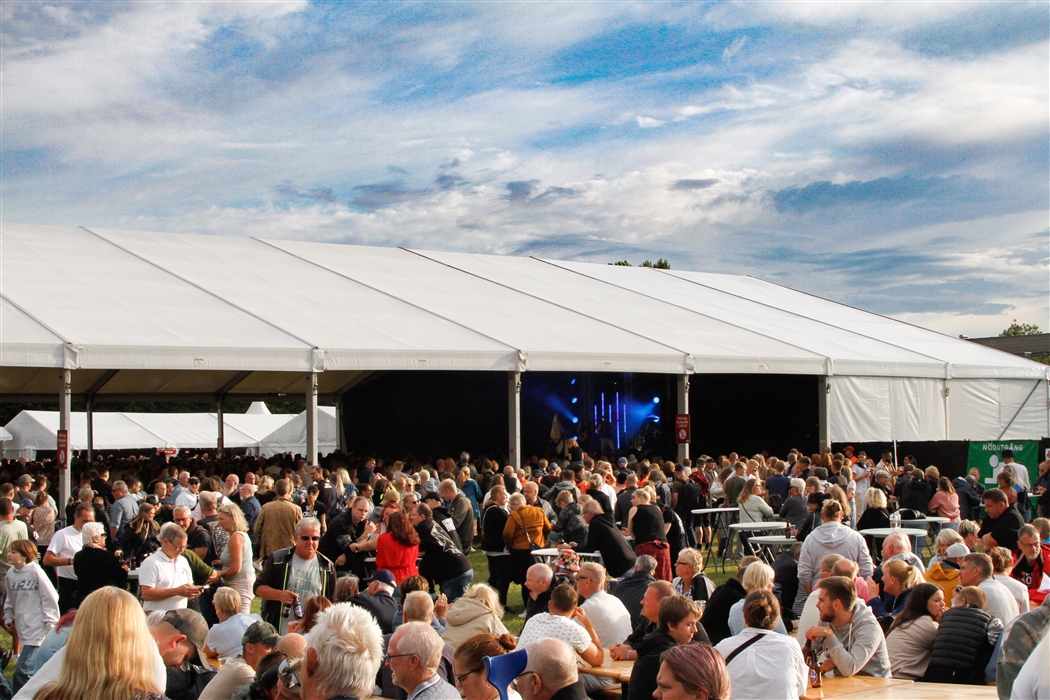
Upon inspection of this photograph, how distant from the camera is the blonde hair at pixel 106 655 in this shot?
3035mm

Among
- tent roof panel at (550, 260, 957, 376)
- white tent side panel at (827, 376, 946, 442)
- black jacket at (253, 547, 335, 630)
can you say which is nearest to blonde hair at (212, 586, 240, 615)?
black jacket at (253, 547, 335, 630)

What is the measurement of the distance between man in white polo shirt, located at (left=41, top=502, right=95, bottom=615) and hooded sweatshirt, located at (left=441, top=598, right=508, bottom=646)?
3.94 meters

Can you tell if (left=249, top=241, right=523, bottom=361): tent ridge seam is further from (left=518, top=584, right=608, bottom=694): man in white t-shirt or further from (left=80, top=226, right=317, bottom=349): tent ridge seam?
(left=518, top=584, right=608, bottom=694): man in white t-shirt

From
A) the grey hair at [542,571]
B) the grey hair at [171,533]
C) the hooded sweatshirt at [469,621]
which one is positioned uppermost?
the grey hair at [171,533]

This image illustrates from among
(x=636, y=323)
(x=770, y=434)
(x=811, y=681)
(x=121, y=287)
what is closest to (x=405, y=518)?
(x=811, y=681)

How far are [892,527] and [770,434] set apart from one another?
12.1 meters

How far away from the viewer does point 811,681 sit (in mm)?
5527

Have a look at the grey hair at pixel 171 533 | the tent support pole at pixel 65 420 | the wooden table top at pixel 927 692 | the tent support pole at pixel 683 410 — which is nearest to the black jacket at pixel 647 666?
the wooden table top at pixel 927 692

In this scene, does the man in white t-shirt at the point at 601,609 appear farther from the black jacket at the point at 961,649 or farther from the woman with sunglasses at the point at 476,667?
the woman with sunglasses at the point at 476,667

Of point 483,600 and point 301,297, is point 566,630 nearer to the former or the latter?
point 483,600

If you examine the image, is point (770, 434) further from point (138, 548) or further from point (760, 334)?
point (138, 548)

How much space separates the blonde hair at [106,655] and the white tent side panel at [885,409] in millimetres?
17761

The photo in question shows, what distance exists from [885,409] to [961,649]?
15513 millimetres

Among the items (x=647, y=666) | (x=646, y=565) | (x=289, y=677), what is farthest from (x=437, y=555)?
(x=289, y=677)
